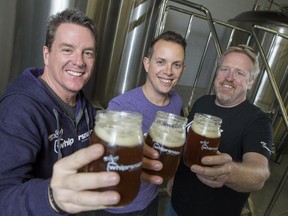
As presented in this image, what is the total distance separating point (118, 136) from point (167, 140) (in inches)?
9.3

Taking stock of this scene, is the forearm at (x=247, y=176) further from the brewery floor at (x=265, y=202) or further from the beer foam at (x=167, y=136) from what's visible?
the brewery floor at (x=265, y=202)

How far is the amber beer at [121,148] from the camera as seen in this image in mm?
480

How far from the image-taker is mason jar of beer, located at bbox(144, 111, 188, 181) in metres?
0.69

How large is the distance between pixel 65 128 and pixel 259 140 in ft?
2.85

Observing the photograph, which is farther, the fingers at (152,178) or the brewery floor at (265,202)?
Result: the brewery floor at (265,202)

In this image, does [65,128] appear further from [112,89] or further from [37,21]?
[112,89]

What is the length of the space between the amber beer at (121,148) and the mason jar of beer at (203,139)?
12.5 inches

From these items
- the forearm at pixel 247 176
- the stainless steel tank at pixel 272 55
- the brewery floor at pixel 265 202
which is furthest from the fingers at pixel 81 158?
the stainless steel tank at pixel 272 55

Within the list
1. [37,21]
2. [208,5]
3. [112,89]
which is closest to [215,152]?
[37,21]

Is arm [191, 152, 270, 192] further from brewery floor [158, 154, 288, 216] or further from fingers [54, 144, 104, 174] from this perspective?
brewery floor [158, 154, 288, 216]

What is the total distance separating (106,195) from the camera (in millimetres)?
459

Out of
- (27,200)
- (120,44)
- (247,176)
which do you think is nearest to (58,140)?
(27,200)

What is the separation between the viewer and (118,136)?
1.61 ft

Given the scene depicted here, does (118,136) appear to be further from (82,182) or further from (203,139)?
(203,139)
